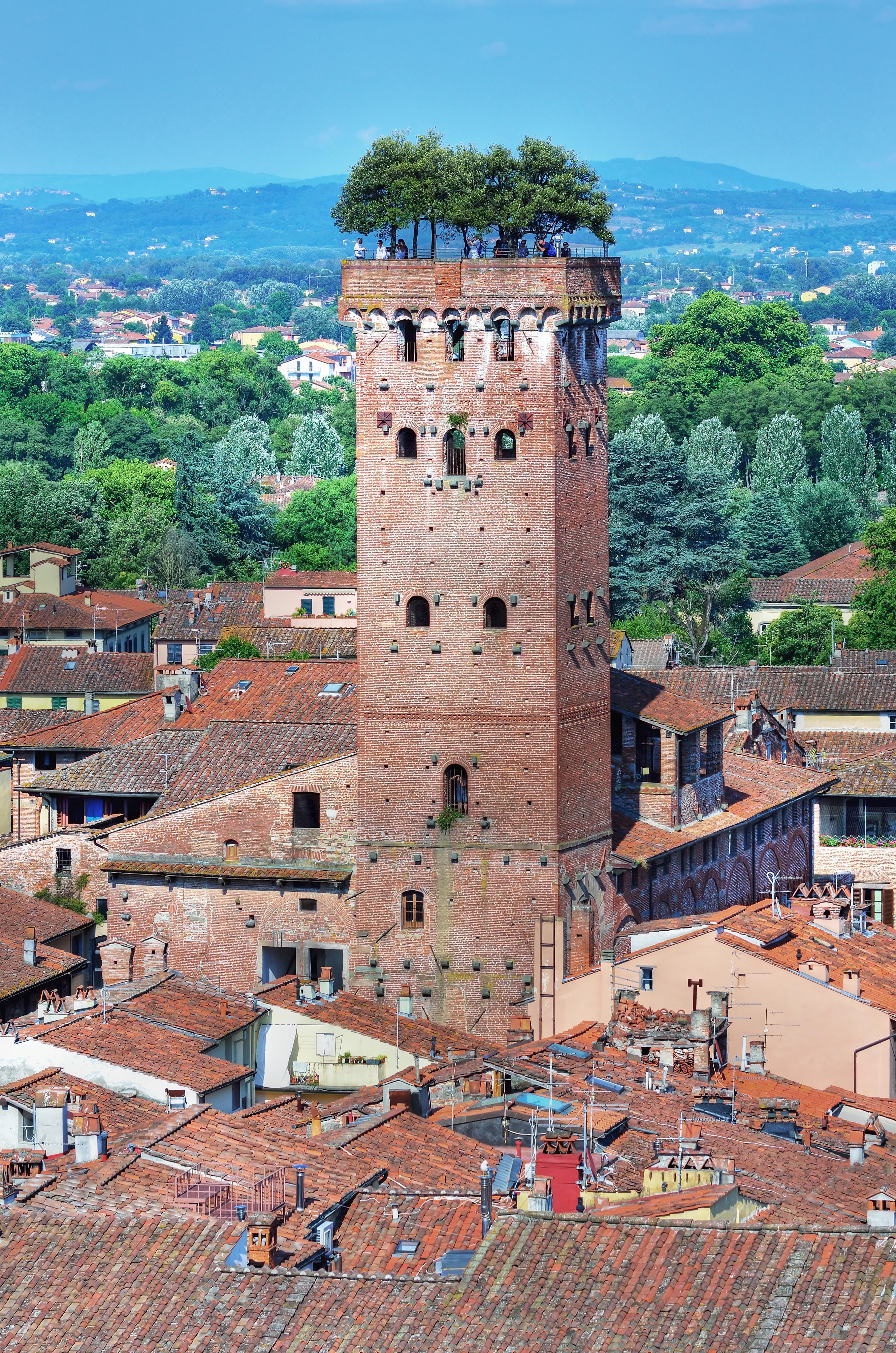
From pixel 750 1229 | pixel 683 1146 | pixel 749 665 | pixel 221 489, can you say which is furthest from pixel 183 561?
pixel 750 1229

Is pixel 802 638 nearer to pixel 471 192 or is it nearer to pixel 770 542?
pixel 770 542

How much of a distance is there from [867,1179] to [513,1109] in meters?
4.68

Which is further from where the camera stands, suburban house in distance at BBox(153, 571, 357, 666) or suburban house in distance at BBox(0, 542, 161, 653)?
suburban house in distance at BBox(0, 542, 161, 653)

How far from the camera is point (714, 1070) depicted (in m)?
38.9

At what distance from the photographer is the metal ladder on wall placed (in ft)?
150

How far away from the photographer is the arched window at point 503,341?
45844 mm

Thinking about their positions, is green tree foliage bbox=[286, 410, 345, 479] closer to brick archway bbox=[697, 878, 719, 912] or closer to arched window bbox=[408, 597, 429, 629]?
brick archway bbox=[697, 878, 719, 912]

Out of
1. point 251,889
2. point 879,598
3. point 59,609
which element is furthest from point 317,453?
point 251,889

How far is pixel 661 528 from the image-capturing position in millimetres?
98750

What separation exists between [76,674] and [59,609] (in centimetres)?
1380

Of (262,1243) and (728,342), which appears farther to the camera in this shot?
(728,342)

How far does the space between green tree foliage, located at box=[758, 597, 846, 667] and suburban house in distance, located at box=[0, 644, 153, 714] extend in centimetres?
1839

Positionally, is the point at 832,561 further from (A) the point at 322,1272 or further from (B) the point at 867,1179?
(A) the point at 322,1272

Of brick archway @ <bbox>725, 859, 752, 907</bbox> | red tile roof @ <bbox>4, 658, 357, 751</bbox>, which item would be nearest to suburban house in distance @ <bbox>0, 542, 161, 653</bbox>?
red tile roof @ <bbox>4, 658, 357, 751</bbox>
